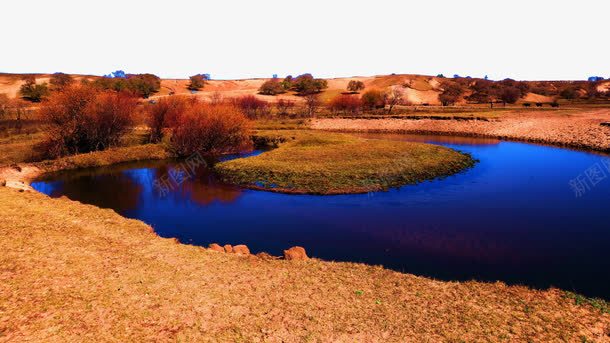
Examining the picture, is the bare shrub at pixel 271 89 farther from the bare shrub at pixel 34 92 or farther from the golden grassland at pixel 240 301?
→ the golden grassland at pixel 240 301

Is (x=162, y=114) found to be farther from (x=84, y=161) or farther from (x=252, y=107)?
(x=252, y=107)

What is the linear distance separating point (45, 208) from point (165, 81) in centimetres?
17728

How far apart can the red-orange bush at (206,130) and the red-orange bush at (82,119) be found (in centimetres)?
898

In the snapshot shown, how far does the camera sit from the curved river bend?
19738 millimetres

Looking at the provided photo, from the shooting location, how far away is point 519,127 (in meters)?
71.8

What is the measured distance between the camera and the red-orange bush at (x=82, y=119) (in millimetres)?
49000

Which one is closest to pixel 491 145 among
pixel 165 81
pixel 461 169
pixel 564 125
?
pixel 564 125

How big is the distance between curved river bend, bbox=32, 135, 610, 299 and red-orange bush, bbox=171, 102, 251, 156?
13.5 meters

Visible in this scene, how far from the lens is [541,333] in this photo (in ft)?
39.5

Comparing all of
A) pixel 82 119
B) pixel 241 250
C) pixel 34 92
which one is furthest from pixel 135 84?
pixel 241 250

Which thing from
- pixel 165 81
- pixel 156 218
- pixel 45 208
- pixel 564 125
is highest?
pixel 165 81

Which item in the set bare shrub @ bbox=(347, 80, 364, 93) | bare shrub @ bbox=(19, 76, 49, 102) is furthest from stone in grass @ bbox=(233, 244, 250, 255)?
bare shrub @ bbox=(347, 80, 364, 93)

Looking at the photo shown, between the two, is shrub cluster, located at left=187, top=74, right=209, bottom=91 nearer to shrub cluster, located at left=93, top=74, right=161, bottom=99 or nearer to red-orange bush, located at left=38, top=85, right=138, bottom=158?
shrub cluster, located at left=93, top=74, right=161, bottom=99

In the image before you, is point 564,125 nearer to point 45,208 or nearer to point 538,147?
point 538,147
